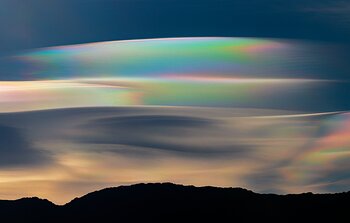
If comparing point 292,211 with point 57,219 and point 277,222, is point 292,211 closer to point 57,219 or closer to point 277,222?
point 277,222

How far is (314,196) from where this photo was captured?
448 feet

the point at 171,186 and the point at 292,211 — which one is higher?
the point at 171,186

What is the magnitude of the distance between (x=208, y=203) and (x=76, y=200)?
73.3 feet

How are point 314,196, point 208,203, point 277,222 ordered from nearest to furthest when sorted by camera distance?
point 277,222 → point 314,196 → point 208,203

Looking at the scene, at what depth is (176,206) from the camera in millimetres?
144625

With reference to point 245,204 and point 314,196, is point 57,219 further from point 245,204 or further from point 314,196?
point 314,196

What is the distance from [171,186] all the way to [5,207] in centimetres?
2774

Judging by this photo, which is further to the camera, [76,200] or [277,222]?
[76,200]

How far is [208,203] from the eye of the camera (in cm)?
14588

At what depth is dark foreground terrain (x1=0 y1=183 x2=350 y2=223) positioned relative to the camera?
132 metres

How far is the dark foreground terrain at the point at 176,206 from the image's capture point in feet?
434

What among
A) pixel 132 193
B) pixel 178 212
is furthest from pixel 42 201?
pixel 178 212

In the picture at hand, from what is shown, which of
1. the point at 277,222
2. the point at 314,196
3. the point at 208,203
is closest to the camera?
the point at 277,222

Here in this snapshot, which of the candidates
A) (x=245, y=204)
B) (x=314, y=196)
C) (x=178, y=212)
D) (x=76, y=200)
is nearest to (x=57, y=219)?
(x=76, y=200)
